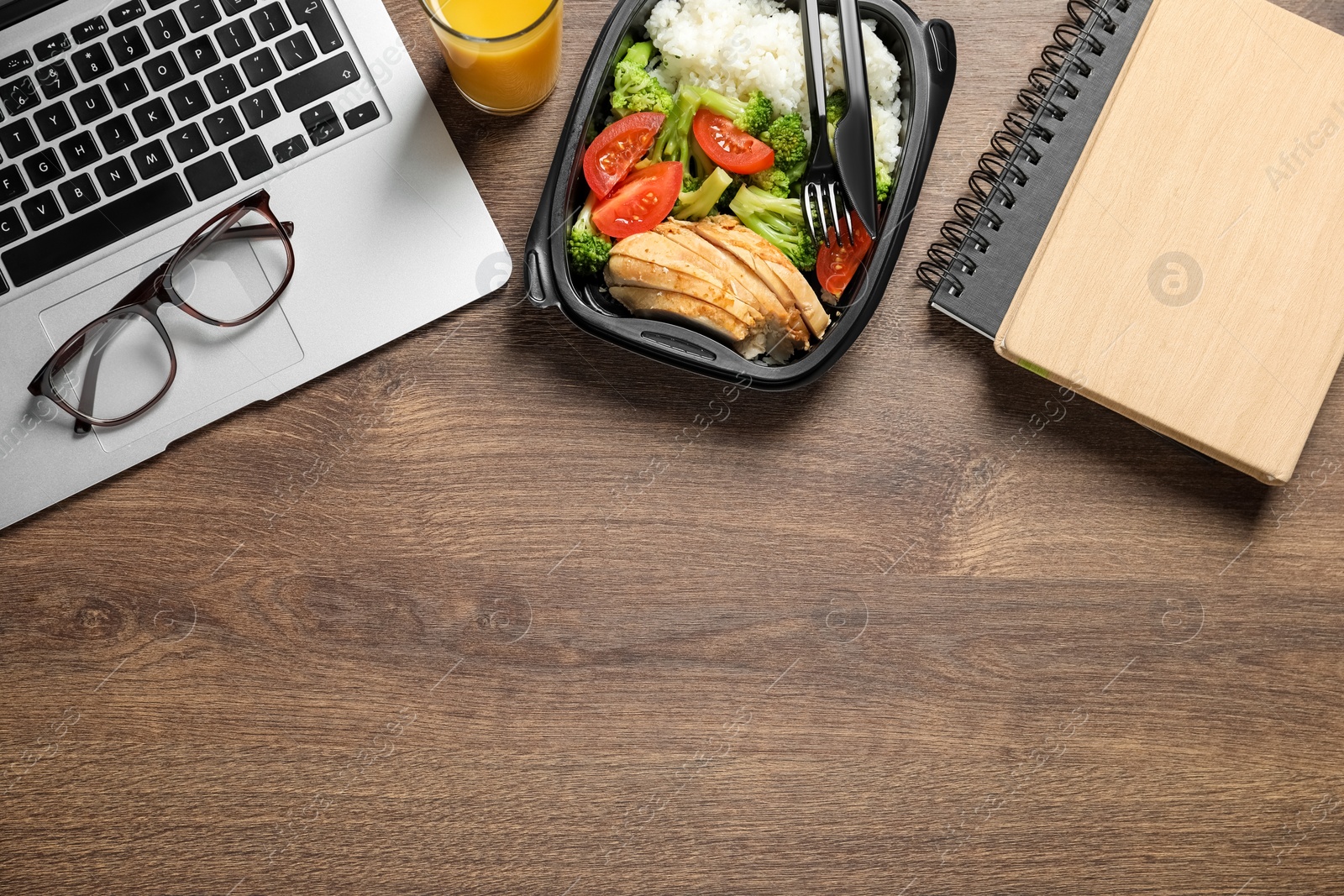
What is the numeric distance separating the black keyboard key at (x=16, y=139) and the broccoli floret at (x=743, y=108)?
0.81 metres

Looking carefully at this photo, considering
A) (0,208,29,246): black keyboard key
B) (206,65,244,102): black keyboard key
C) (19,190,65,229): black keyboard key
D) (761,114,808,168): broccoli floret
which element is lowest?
(0,208,29,246): black keyboard key

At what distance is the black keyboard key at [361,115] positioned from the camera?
3.35ft

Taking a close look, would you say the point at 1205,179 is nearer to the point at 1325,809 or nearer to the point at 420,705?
the point at 1325,809

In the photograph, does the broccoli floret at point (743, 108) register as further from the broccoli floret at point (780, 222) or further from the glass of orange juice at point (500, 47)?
the glass of orange juice at point (500, 47)

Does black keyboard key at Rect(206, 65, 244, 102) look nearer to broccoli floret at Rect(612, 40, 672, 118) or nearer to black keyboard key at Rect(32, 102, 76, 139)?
black keyboard key at Rect(32, 102, 76, 139)

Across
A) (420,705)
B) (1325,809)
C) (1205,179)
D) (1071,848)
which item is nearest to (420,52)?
(420,705)

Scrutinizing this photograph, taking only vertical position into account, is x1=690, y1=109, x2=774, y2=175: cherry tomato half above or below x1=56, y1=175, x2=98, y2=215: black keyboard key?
above

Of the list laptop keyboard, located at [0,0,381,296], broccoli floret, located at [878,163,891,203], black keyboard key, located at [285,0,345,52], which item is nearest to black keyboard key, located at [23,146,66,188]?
laptop keyboard, located at [0,0,381,296]

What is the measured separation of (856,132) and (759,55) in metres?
0.16

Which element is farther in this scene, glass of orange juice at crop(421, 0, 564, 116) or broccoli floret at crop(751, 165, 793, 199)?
broccoli floret at crop(751, 165, 793, 199)

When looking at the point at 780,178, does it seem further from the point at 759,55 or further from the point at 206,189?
the point at 206,189

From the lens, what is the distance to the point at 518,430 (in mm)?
1101

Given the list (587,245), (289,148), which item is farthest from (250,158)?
(587,245)

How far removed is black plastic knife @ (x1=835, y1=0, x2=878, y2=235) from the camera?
0.96 metres
